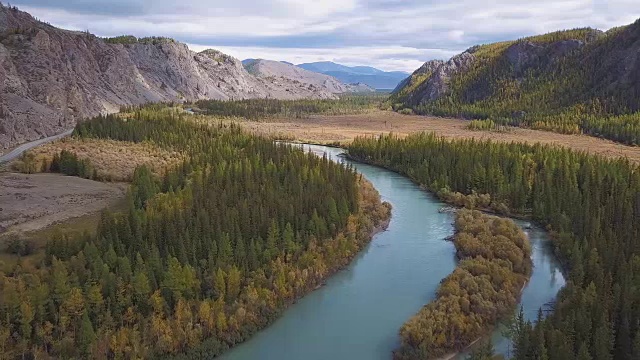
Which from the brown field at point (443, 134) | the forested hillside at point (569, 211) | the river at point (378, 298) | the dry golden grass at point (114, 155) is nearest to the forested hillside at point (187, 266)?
the river at point (378, 298)

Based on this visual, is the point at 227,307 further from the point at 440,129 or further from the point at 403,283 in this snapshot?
the point at 440,129

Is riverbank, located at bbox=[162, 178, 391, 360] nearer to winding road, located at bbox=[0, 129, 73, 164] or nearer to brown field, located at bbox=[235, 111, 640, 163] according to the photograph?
brown field, located at bbox=[235, 111, 640, 163]

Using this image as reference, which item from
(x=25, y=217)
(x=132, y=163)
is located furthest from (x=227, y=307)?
(x=132, y=163)

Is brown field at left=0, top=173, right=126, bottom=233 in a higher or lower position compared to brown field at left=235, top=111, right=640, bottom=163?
lower

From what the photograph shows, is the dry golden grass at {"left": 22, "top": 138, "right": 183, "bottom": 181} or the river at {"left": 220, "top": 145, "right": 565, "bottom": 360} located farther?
the dry golden grass at {"left": 22, "top": 138, "right": 183, "bottom": 181}

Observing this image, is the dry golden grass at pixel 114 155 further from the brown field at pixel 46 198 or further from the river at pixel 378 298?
the river at pixel 378 298

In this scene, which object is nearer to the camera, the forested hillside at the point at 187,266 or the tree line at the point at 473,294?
the forested hillside at the point at 187,266

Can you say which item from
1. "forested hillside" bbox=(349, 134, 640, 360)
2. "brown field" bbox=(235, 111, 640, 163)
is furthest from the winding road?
"forested hillside" bbox=(349, 134, 640, 360)

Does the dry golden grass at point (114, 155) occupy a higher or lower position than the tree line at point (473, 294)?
higher
